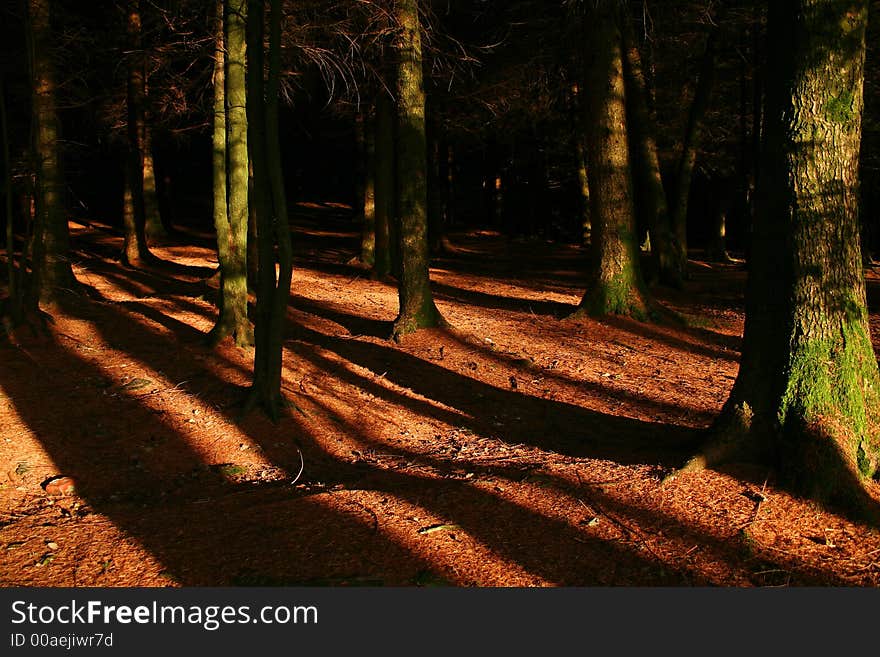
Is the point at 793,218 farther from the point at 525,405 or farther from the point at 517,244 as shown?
the point at 517,244

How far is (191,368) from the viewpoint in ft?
30.9

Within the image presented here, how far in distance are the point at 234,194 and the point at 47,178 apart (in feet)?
12.5

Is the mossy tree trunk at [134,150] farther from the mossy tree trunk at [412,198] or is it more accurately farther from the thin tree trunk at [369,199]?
the mossy tree trunk at [412,198]

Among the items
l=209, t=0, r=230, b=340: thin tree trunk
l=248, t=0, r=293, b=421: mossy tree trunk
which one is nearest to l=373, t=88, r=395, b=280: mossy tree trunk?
l=209, t=0, r=230, b=340: thin tree trunk

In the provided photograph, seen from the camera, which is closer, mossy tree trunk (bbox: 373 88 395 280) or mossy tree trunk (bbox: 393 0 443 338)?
mossy tree trunk (bbox: 393 0 443 338)

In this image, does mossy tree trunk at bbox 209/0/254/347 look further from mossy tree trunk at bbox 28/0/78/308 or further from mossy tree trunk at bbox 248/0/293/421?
mossy tree trunk at bbox 28/0/78/308

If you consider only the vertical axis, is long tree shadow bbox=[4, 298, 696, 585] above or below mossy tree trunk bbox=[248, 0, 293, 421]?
below

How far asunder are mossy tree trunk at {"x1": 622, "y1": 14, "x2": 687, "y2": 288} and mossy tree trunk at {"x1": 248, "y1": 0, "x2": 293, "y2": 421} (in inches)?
413

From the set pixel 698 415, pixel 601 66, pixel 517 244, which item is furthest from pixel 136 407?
pixel 517 244

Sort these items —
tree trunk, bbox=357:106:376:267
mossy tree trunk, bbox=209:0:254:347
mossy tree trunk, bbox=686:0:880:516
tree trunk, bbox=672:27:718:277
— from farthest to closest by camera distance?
tree trunk, bbox=357:106:376:267 → tree trunk, bbox=672:27:718:277 → mossy tree trunk, bbox=209:0:254:347 → mossy tree trunk, bbox=686:0:880:516

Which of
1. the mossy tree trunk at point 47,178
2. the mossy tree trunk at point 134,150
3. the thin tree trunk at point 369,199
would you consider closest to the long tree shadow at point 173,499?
the mossy tree trunk at point 47,178

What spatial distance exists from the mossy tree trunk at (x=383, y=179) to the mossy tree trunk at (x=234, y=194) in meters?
6.25

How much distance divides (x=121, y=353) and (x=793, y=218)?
8.21 meters

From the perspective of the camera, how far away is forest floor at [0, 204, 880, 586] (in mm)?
4531
